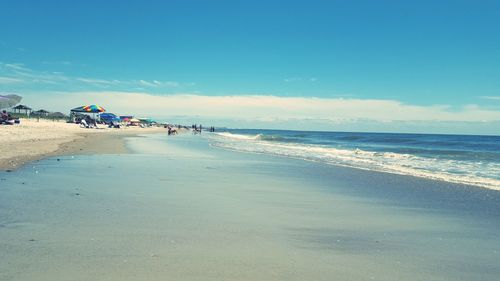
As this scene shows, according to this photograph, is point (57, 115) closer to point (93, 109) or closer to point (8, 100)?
point (93, 109)

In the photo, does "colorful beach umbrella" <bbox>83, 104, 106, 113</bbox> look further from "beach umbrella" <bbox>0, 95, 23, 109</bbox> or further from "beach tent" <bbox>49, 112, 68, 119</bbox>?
"beach umbrella" <bbox>0, 95, 23, 109</bbox>

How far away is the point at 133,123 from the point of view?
108m

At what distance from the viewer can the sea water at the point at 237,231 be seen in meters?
4.71

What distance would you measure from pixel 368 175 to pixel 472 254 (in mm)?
10018

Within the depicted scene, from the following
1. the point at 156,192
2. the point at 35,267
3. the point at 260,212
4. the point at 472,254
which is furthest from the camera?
the point at 156,192

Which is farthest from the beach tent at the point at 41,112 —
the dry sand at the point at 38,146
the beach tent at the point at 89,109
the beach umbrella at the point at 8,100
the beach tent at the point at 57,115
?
the beach umbrella at the point at 8,100

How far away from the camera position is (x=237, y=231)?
6449 mm

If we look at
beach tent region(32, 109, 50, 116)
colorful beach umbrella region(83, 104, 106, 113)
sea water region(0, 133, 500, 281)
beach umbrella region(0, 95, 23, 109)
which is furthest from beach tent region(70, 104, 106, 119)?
sea water region(0, 133, 500, 281)

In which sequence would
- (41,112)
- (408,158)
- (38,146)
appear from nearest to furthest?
1. (38,146)
2. (408,158)
3. (41,112)

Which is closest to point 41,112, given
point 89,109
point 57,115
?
point 57,115

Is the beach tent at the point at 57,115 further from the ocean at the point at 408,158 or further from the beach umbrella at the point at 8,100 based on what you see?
the beach umbrella at the point at 8,100

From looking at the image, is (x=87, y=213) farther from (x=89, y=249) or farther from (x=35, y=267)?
(x=35, y=267)

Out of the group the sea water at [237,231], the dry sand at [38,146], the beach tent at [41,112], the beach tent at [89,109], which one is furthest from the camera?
the beach tent at [41,112]

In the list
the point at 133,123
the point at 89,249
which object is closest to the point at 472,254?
the point at 89,249
